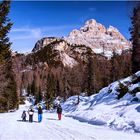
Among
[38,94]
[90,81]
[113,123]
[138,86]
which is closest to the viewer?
[113,123]

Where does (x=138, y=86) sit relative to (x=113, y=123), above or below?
above

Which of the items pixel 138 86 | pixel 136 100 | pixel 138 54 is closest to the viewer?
pixel 136 100

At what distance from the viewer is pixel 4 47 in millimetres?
34500

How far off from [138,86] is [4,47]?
14891 mm

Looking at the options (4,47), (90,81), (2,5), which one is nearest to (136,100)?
(4,47)

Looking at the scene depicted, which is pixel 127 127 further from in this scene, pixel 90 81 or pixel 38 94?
pixel 38 94

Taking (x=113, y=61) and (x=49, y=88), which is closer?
(x=113, y=61)

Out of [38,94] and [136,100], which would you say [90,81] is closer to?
[136,100]

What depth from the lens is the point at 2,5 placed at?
34.5 meters

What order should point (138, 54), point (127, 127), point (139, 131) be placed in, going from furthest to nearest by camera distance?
point (138, 54)
point (127, 127)
point (139, 131)

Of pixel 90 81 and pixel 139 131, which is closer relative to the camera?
pixel 139 131


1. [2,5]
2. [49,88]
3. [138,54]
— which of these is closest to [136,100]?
[2,5]

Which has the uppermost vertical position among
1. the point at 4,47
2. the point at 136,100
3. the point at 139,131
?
the point at 4,47

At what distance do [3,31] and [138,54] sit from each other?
29.4 metres
